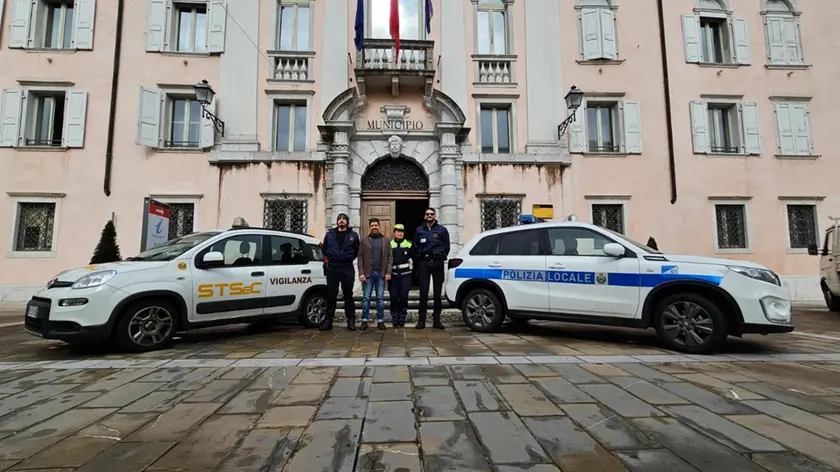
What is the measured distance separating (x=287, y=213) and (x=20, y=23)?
31.7ft

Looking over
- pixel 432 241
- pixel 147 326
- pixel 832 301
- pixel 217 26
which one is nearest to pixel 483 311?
pixel 432 241

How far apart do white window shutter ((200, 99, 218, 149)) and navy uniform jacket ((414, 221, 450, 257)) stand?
26.5 feet

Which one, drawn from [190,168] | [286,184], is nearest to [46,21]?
[190,168]

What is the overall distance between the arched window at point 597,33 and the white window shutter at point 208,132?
36.9 ft

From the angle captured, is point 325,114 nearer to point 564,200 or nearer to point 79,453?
point 564,200

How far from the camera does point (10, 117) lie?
11.8 m

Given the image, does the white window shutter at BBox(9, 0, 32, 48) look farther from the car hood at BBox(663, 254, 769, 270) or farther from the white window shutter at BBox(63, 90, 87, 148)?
the car hood at BBox(663, 254, 769, 270)

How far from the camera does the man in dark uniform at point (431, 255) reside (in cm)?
706

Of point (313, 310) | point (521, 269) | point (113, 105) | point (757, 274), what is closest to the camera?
point (757, 274)

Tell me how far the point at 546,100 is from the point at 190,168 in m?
10.7

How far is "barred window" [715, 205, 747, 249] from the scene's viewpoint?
497 inches

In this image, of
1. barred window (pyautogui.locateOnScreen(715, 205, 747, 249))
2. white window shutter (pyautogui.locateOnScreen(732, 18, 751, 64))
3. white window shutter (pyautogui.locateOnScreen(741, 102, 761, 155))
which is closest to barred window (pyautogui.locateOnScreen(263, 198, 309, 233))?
barred window (pyautogui.locateOnScreen(715, 205, 747, 249))

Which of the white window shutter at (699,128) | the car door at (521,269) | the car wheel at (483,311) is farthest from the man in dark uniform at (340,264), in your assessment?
the white window shutter at (699,128)

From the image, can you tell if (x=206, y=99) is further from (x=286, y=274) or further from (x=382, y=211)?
(x=286, y=274)
